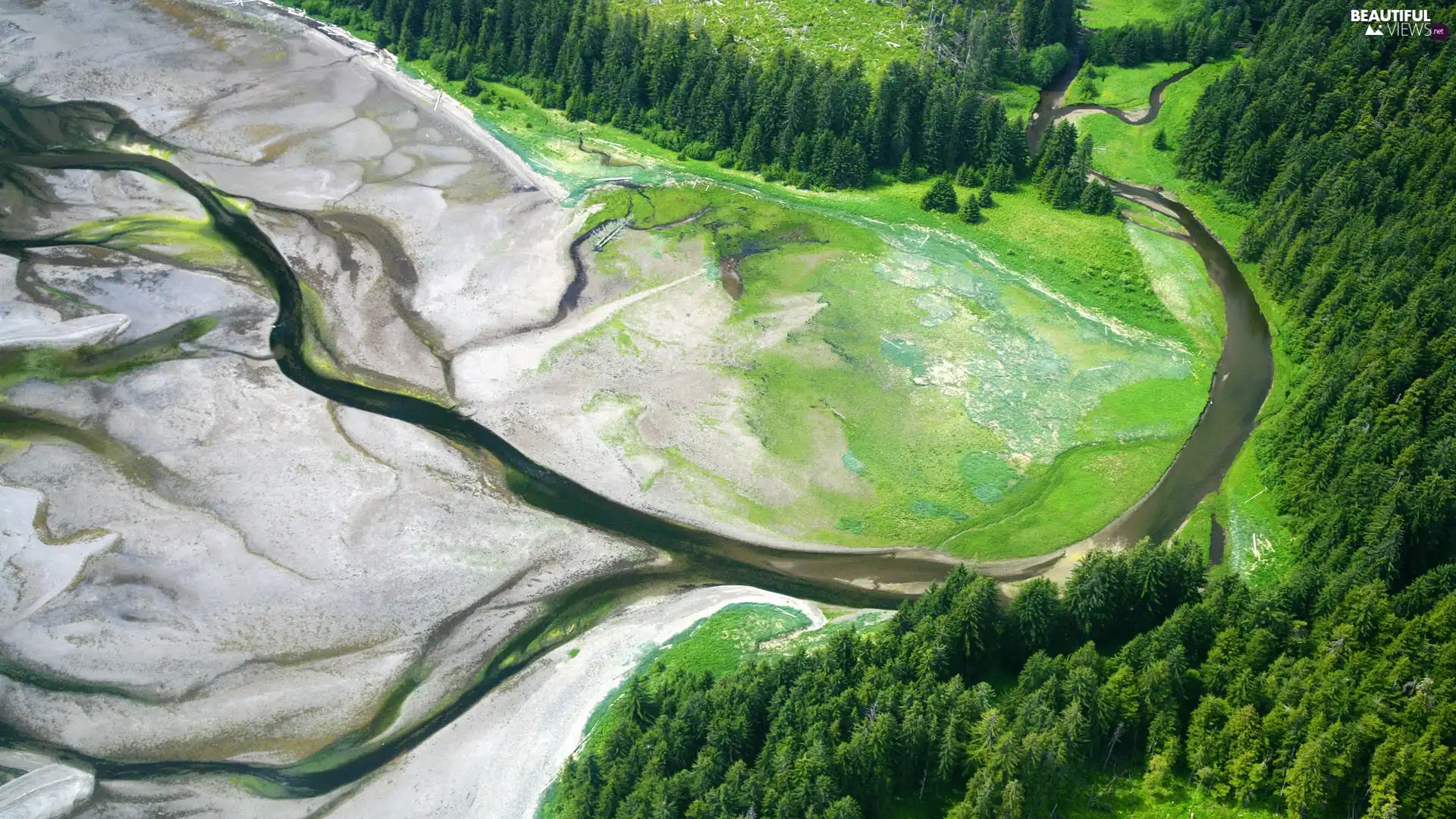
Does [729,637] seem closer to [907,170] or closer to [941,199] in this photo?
[941,199]

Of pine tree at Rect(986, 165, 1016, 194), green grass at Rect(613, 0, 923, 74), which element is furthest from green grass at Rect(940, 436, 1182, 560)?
green grass at Rect(613, 0, 923, 74)

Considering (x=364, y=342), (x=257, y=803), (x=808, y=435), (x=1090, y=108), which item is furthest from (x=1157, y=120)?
(x=257, y=803)

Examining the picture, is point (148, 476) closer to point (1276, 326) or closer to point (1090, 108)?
point (1276, 326)

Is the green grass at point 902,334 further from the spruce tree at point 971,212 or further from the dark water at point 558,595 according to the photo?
the dark water at point 558,595

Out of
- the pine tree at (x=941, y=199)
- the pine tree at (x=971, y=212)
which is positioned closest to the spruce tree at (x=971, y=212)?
the pine tree at (x=971, y=212)

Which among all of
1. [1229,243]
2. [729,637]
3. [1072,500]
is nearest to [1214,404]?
[1072,500]

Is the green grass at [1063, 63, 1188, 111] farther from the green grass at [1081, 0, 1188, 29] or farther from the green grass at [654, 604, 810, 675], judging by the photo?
the green grass at [654, 604, 810, 675]
